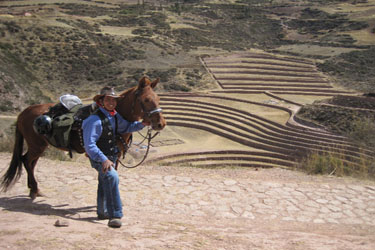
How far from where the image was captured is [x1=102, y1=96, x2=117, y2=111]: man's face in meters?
4.52

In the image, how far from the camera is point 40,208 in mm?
5121

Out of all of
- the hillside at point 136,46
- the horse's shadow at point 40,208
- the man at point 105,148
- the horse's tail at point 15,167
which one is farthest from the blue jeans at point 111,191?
the hillside at point 136,46

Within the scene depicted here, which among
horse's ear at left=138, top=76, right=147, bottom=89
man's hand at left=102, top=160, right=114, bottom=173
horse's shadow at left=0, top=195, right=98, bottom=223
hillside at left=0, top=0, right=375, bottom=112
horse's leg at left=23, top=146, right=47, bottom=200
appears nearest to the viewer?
man's hand at left=102, top=160, right=114, bottom=173

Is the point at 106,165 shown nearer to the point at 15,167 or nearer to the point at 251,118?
the point at 15,167

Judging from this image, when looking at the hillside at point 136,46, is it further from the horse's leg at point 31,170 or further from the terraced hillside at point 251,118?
the horse's leg at point 31,170

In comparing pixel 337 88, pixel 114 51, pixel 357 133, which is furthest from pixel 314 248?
pixel 114 51

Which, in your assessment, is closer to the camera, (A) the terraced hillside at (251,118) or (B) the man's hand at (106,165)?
(B) the man's hand at (106,165)

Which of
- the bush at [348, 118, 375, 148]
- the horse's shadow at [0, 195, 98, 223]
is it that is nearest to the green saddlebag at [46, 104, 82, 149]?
the horse's shadow at [0, 195, 98, 223]

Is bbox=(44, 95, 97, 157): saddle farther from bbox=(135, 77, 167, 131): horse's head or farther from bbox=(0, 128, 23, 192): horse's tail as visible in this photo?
bbox=(0, 128, 23, 192): horse's tail

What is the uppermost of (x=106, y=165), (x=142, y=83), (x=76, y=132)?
(x=142, y=83)

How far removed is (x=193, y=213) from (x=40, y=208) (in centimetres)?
207

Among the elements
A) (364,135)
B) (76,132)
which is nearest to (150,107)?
(76,132)

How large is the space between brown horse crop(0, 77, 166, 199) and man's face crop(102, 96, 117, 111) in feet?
0.89

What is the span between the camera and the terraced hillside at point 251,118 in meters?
16.6
